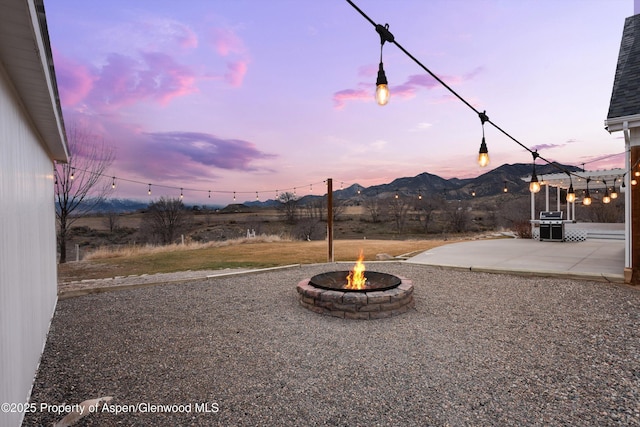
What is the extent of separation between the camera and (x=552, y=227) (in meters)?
13.7

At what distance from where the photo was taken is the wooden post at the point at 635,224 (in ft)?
20.3

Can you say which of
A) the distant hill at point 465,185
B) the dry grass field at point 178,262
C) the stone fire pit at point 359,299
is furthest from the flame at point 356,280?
the distant hill at point 465,185

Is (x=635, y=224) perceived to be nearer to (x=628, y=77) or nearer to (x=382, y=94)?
(x=628, y=77)

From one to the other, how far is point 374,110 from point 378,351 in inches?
525

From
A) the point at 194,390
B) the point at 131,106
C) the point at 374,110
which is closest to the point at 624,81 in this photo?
the point at 374,110

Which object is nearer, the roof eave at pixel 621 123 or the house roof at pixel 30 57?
the house roof at pixel 30 57

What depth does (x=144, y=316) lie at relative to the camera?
16.0 ft

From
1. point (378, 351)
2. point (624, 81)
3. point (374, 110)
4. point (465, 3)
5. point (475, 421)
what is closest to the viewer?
point (475, 421)

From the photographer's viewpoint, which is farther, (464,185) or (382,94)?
(464,185)

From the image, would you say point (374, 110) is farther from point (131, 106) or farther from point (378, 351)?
point (378, 351)

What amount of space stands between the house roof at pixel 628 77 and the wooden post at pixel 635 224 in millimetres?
911

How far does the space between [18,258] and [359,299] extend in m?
4.14

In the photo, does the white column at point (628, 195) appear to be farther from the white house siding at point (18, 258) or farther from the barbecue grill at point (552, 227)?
the white house siding at point (18, 258)

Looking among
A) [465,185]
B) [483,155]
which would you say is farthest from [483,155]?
[465,185]
